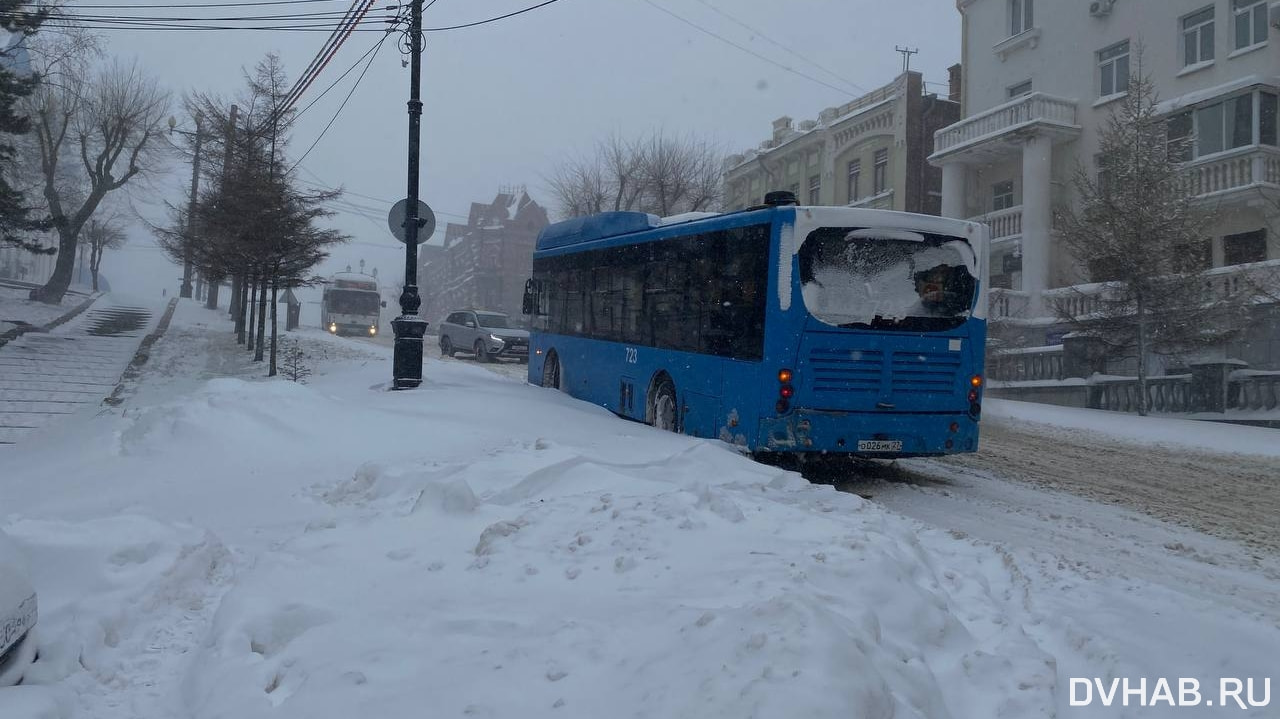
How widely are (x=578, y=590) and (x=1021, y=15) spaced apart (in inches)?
1286

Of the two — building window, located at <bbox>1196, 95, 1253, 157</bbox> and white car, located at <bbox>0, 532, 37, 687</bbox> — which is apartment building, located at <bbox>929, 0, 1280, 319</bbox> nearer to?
building window, located at <bbox>1196, 95, 1253, 157</bbox>

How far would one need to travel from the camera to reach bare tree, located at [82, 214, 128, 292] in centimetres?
5797

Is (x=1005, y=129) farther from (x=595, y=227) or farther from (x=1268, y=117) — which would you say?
(x=595, y=227)

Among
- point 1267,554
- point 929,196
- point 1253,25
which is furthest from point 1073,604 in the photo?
point 929,196

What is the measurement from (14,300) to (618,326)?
3535cm

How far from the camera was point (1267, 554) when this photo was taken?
644 cm

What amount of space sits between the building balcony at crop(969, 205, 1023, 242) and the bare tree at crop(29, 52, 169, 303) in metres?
36.0

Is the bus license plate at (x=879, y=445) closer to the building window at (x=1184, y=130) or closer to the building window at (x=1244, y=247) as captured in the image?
the building window at (x=1184, y=130)

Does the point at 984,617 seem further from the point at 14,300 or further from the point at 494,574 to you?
the point at 14,300

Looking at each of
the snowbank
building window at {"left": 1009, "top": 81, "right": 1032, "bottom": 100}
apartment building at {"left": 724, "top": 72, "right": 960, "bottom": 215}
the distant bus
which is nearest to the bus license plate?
the snowbank

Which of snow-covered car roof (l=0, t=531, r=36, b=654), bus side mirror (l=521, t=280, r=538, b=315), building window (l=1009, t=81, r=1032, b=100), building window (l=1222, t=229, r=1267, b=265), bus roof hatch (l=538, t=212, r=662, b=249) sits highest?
building window (l=1009, t=81, r=1032, b=100)

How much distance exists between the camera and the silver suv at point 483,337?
91.9 feet

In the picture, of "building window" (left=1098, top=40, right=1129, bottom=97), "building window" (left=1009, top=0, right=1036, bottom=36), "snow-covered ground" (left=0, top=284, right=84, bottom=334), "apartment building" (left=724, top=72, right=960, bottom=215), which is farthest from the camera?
"apartment building" (left=724, top=72, right=960, bottom=215)

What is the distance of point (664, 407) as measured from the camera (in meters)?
10.9
